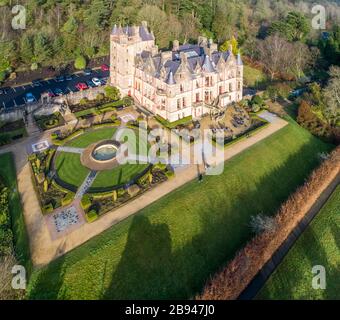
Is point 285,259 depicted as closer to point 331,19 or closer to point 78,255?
point 78,255

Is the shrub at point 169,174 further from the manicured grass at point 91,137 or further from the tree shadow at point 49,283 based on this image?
the tree shadow at point 49,283

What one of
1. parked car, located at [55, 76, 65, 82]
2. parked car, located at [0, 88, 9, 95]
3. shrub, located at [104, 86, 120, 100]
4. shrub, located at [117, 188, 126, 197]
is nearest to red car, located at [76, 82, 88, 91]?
parked car, located at [55, 76, 65, 82]

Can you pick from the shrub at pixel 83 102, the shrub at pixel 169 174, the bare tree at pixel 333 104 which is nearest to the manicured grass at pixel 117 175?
the shrub at pixel 169 174

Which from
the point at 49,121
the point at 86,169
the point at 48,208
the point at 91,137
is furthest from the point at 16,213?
the point at 49,121

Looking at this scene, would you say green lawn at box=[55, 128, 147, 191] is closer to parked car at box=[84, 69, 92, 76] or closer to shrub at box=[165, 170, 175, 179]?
shrub at box=[165, 170, 175, 179]

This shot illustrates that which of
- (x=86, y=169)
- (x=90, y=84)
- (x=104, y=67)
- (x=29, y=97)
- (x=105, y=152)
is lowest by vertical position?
(x=86, y=169)

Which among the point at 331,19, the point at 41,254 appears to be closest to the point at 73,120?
the point at 41,254

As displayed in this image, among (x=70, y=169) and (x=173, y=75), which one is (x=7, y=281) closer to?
(x=70, y=169)
